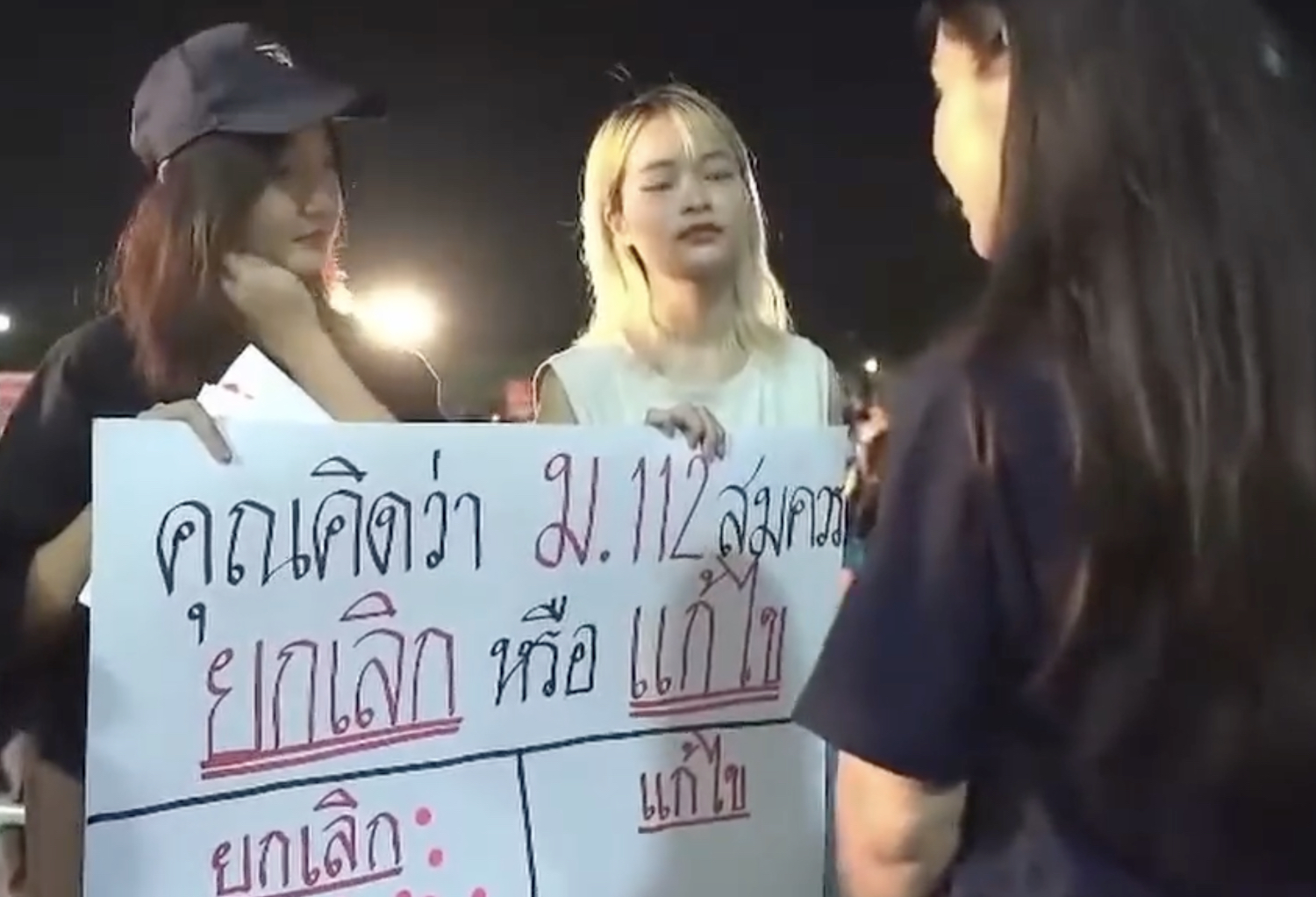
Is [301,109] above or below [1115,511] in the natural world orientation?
above

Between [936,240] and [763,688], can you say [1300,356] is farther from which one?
[936,240]

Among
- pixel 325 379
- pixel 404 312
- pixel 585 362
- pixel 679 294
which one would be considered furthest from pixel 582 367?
pixel 404 312

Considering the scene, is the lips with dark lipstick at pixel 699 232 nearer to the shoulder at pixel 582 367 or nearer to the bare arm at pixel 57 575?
the shoulder at pixel 582 367

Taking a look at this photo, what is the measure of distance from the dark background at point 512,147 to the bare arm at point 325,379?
194 centimetres

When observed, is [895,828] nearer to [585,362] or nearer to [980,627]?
[980,627]

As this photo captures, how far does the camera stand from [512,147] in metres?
4.25

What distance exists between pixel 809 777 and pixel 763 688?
0.10 metres

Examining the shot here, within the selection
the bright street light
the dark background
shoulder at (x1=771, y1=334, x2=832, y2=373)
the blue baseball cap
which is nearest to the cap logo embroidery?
the blue baseball cap

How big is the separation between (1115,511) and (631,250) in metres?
0.94

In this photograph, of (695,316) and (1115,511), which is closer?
(1115,511)

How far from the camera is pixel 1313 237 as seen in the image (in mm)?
822

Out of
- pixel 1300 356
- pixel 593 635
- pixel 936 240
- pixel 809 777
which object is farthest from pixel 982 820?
pixel 936 240

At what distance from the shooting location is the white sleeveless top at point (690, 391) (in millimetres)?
1563

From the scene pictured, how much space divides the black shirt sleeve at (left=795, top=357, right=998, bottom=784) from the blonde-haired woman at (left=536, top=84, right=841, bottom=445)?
2.41ft
